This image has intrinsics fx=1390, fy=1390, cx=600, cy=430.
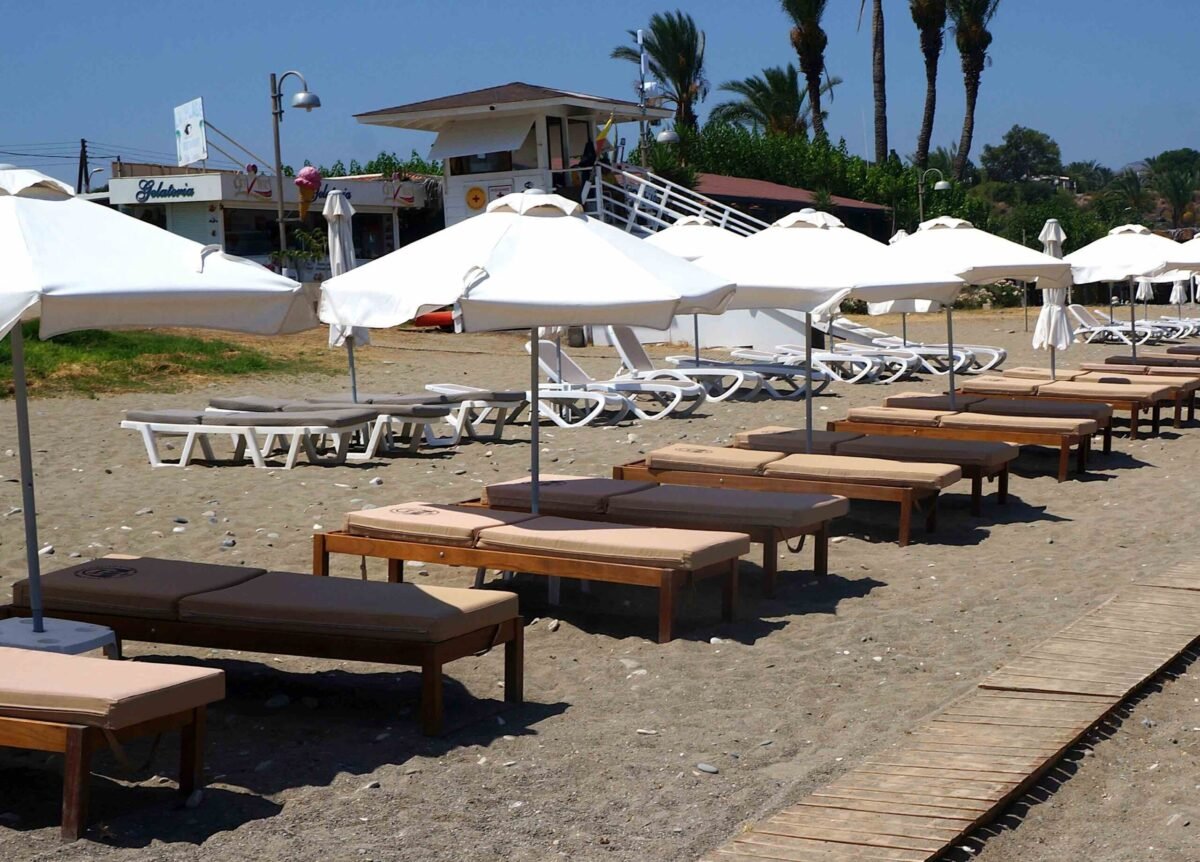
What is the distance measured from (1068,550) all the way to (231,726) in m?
5.15

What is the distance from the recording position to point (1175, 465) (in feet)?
38.0

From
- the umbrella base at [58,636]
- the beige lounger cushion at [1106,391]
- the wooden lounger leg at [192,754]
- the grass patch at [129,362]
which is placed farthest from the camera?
the grass patch at [129,362]

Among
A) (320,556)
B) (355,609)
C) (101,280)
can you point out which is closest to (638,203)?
(320,556)

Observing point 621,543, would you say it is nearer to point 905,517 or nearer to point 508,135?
point 905,517

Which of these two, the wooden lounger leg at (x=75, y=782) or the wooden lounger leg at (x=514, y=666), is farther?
the wooden lounger leg at (x=514, y=666)

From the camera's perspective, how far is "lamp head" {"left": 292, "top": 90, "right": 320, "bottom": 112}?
1020 inches

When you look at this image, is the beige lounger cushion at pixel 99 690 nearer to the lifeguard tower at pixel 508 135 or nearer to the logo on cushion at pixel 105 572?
the logo on cushion at pixel 105 572

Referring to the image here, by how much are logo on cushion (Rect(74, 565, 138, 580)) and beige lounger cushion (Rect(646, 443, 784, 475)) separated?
398 centimetres

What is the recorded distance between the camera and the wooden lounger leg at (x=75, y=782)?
12.9 feet

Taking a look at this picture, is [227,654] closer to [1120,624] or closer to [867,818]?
[867,818]

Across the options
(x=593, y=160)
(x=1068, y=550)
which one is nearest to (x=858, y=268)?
(x=1068, y=550)

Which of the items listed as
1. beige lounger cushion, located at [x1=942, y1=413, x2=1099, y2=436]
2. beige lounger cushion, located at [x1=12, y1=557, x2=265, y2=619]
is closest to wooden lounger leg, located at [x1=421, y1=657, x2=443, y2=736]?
beige lounger cushion, located at [x1=12, y1=557, x2=265, y2=619]

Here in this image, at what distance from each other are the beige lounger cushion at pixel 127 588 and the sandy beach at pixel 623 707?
474 millimetres

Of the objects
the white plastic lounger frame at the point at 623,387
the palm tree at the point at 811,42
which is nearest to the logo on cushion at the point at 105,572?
the white plastic lounger frame at the point at 623,387
